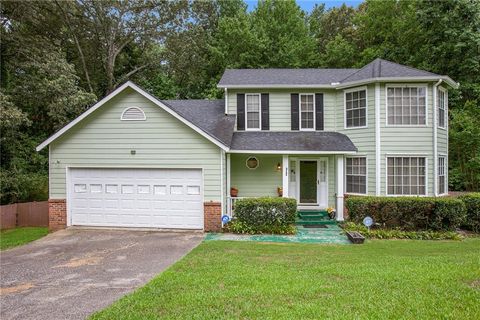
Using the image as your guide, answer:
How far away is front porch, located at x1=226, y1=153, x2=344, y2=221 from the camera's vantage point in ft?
44.7

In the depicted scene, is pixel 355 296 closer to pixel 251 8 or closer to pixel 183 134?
pixel 183 134

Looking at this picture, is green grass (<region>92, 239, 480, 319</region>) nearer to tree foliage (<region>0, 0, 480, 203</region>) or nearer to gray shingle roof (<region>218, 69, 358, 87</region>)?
gray shingle roof (<region>218, 69, 358, 87</region>)

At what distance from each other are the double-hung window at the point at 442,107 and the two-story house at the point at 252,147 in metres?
0.04

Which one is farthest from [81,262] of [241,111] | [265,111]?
[265,111]

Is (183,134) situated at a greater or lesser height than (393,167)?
greater

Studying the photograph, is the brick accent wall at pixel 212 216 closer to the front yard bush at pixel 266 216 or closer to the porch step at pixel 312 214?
→ the front yard bush at pixel 266 216

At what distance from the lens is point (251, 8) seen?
27.0m

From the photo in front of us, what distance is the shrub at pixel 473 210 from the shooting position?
1078 cm

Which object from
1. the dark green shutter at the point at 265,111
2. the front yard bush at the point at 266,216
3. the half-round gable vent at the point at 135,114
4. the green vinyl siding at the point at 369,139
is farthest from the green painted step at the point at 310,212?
the half-round gable vent at the point at 135,114

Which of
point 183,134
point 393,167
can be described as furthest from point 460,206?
point 183,134

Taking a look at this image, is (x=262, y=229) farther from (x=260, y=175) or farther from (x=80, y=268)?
(x=80, y=268)

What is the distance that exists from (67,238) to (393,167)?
11.9 m

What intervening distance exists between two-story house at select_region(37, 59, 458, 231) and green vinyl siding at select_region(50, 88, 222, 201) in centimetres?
4

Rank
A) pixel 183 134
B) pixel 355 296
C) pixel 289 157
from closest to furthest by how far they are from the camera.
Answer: pixel 355 296
pixel 183 134
pixel 289 157
